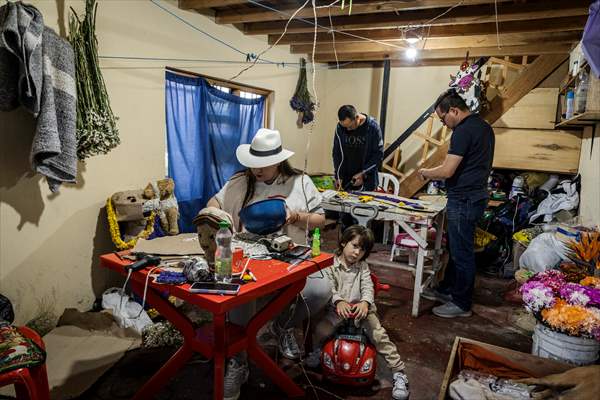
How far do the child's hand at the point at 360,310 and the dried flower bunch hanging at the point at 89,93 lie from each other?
1.94 m

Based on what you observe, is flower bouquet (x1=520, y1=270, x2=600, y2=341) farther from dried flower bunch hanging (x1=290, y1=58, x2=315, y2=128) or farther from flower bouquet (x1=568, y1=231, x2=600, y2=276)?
dried flower bunch hanging (x1=290, y1=58, x2=315, y2=128)

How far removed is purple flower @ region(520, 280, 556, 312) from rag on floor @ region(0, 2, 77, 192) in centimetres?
265

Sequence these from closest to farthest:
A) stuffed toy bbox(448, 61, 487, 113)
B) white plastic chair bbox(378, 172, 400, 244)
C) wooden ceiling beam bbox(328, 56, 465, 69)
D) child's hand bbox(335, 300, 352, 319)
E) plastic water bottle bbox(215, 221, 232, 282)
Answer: plastic water bottle bbox(215, 221, 232, 282) < child's hand bbox(335, 300, 352, 319) < stuffed toy bbox(448, 61, 487, 113) < white plastic chair bbox(378, 172, 400, 244) < wooden ceiling beam bbox(328, 56, 465, 69)

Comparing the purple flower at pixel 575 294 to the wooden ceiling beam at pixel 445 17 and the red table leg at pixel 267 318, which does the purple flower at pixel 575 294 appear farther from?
the wooden ceiling beam at pixel 445 17

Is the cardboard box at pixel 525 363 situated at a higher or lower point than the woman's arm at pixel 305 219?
lower

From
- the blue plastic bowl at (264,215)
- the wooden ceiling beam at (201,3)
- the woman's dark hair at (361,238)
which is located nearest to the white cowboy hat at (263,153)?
the blue plastic bowl at (264,215)

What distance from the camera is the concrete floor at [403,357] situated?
199cm

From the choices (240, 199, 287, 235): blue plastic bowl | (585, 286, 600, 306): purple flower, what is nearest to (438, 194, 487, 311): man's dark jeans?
(585, 286, 600, 306): purple flower

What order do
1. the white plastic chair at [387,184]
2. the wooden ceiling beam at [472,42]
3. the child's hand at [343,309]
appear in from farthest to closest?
the white plastic chair at [387,184], the wooden ceiling beam at [472,42], the child's hand at [343,309]

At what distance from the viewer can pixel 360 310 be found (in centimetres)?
204

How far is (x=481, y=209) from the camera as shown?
2863 mm

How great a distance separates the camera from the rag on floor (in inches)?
76.9

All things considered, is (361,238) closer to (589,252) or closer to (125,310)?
(589,252)

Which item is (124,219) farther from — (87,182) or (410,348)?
(410,348)
